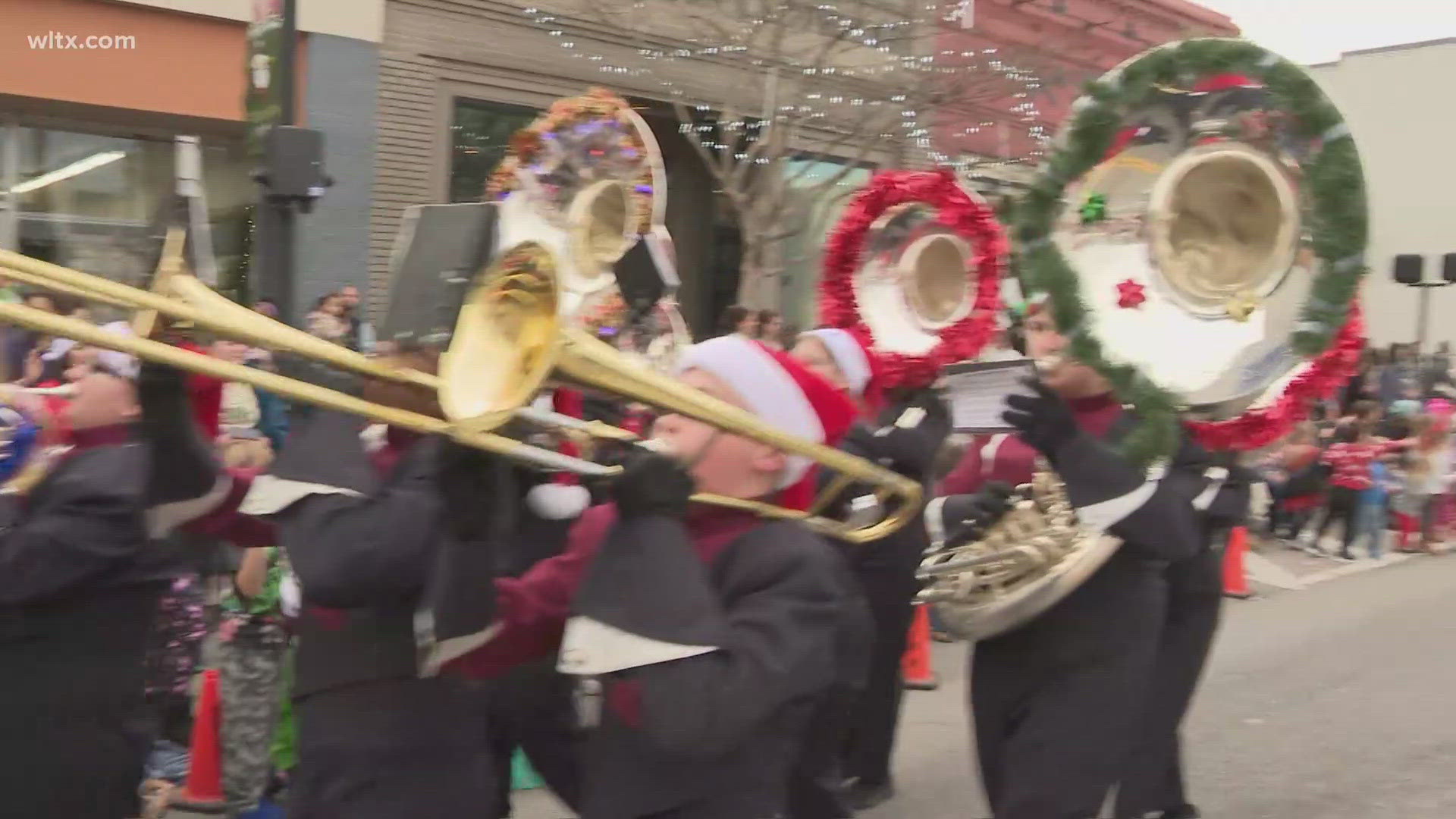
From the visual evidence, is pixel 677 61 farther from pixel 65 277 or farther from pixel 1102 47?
pixel 65 277

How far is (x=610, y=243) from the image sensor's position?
557cm

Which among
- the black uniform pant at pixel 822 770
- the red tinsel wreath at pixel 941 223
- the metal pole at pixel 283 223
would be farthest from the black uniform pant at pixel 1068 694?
the metal pole at pixel 283 223

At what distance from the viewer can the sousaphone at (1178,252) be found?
3600 millimetres

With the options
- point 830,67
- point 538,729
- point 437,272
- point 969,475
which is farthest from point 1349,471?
point 437,272

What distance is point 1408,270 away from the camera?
35.9ft

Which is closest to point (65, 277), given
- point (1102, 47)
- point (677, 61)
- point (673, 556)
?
point (673, 556)

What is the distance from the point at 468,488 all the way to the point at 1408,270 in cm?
991

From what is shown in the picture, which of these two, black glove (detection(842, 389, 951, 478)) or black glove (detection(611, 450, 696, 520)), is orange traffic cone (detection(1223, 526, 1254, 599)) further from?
black glove (detection(611, 450, 696, 520))

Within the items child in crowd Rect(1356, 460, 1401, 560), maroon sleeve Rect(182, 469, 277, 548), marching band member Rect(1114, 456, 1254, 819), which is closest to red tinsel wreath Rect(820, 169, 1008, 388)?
marching band member Rect(1114, 456, 1254, 819)

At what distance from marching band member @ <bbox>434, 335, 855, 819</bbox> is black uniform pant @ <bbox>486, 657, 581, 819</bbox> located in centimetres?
70

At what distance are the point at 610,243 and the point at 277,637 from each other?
185cm

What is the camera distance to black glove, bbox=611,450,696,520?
2541 mm

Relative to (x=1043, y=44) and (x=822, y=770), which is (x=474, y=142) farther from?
(x=822, y=770)

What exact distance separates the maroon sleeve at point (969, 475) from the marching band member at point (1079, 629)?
27cm
